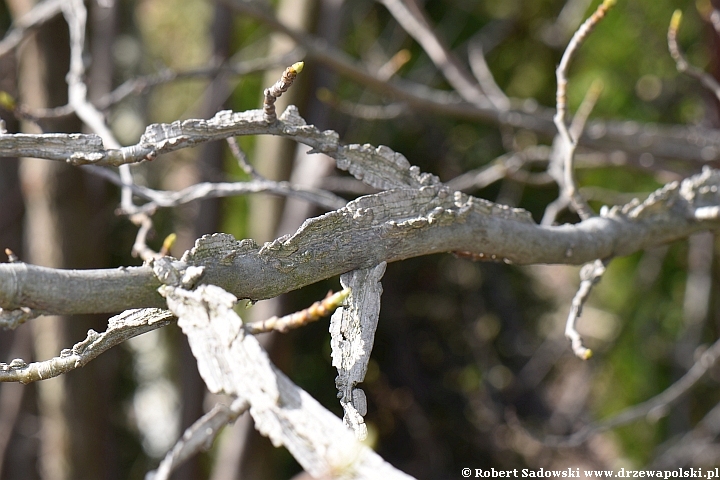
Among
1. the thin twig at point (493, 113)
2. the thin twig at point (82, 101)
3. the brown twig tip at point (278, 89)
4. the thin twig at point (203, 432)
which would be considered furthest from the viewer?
the thin twig at point (493, 113)

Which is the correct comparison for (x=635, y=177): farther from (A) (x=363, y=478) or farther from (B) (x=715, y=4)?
(A) (x=363, y=478)

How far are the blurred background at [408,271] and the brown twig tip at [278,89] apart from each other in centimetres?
109

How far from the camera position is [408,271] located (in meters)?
2.78

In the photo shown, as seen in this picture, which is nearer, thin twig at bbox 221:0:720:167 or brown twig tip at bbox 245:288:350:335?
brown twig tip at bbox 245:288:350:335

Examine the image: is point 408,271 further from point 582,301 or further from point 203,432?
point 203,432

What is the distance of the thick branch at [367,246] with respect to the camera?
23.3 inches

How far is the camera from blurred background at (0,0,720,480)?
2178 mm

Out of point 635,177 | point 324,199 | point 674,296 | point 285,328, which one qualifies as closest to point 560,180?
point 324,199

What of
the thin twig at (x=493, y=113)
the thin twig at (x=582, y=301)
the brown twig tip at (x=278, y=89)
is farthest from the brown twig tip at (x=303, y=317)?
the thin twig at (x=493, y=113)

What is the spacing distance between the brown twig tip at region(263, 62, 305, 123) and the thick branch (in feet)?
0.38

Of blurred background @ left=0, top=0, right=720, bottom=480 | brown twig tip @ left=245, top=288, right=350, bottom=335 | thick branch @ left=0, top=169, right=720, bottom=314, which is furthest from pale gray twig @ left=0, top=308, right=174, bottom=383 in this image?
blurred background @ left=0, top=0, right=720, bottom=480

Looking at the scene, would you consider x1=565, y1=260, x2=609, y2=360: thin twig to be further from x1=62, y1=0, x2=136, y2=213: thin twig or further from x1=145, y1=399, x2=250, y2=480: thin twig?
x1=62, y1=0, x2=136, y2=213: thin twig

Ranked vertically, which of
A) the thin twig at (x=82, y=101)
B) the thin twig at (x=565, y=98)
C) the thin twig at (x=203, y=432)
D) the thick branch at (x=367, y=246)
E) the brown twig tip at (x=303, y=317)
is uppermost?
the thin twig at (x=82, y=101)

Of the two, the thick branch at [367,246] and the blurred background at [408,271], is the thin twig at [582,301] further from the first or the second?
the blurred background at [408,271]
